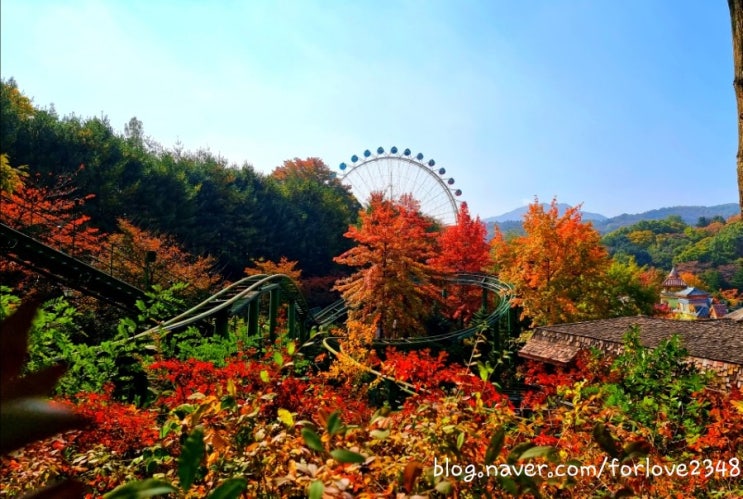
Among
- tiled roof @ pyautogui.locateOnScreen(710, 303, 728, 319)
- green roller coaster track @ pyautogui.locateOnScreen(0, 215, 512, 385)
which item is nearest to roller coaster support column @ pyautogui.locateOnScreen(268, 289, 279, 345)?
green roller coaster track @ pyautogui.locateOnScreen(0, 215, 512, 385)

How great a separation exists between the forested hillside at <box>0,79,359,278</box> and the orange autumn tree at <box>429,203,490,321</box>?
868 cm

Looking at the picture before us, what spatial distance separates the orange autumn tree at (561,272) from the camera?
1611 cm

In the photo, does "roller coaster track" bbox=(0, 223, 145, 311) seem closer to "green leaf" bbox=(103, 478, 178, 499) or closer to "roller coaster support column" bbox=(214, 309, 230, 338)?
"roller coaster support column" bbox=(214, 309, 230, 338)

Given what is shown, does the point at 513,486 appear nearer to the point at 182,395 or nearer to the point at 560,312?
the point at 182,395

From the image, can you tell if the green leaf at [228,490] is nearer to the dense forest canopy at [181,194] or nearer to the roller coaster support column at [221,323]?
the roller coaster support column at [221,323]

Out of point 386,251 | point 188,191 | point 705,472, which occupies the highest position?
point 188,191

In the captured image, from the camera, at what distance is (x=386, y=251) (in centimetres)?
1933

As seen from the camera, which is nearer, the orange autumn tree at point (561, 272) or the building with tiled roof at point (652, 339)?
the building with tiled roof at point (652, 339)

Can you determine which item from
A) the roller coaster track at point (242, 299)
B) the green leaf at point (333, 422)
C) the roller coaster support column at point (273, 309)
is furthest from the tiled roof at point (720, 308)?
the green leaf at point (333, 422)

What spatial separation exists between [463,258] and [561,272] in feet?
30.7

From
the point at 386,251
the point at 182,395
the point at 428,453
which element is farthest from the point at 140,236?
the point at 428,453

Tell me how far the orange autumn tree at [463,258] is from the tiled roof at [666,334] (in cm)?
1212

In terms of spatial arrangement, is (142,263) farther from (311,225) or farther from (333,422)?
(333,422)

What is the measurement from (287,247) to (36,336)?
2626 centimetres
